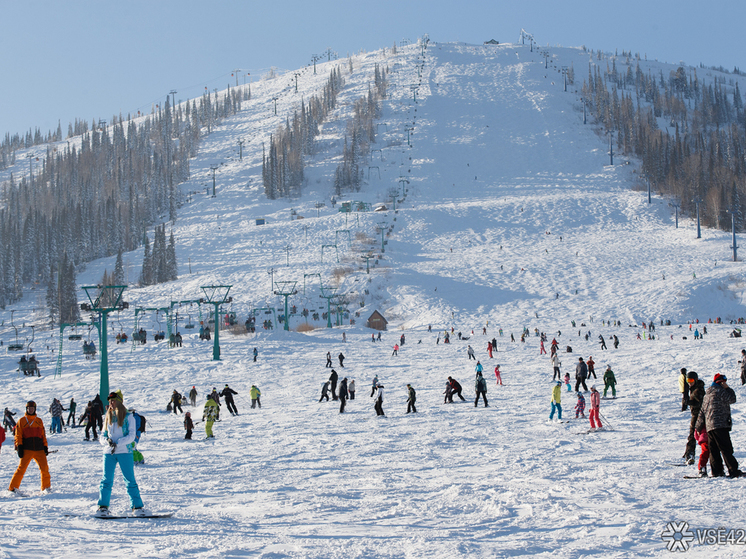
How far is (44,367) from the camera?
1524 inches

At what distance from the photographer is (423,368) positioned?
103 ft

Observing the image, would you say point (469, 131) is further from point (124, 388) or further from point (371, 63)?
point (124, 388)

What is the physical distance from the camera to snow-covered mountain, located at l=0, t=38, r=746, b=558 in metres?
6.84

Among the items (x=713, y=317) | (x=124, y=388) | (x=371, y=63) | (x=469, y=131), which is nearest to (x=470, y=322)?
(x=713, y=317)

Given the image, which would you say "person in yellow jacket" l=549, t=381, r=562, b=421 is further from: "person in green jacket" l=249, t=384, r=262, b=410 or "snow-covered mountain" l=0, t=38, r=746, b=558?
"person in green jacket" l=249, t=384, r=262, b=410

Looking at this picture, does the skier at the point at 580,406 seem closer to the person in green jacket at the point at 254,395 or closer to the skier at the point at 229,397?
the skier at the point at 229,397

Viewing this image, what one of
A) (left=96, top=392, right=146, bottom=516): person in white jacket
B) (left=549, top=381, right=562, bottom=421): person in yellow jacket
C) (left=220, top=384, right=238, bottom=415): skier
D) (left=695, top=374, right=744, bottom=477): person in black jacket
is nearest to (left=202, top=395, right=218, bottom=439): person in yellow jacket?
(left=220, top=384, right=238, bottom=415): skier

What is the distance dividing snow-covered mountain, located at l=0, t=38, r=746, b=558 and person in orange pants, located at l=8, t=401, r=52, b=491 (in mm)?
369

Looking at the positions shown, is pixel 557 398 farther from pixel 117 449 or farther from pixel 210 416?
pixel 117 449

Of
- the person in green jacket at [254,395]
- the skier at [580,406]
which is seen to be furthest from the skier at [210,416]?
the skier at [580,406]

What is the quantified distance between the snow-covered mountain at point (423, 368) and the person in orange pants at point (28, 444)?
1.21 feet

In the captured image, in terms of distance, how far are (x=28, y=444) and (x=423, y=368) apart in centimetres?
2422

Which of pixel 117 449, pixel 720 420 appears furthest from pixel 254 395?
pixel 720 420

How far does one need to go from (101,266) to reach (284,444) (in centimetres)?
9297
